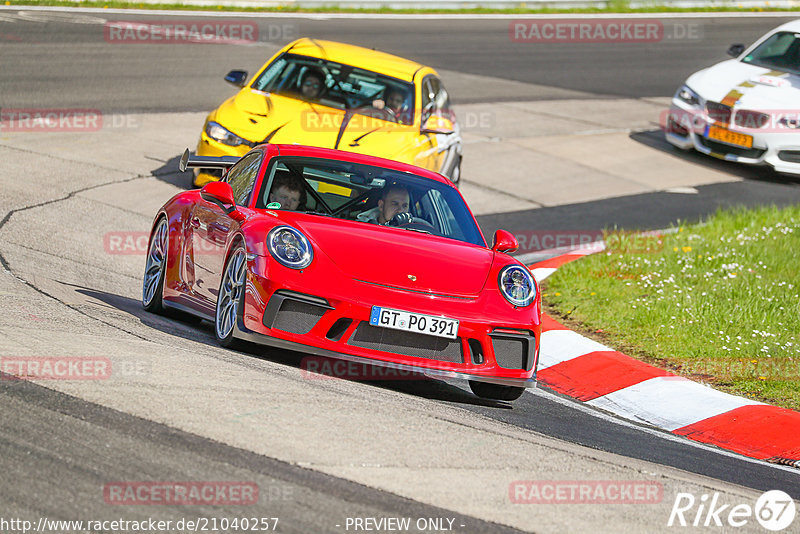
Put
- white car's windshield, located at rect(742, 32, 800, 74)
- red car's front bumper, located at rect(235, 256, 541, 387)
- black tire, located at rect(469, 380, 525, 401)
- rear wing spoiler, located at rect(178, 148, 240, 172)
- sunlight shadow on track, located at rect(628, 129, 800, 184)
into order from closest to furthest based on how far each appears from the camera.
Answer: red car's front bumper, located at rect(235, 256, 541, 387) → black tire, located at rect(469, 380, 525, 401) → rear wing spoiler, located at rect(178, 148, 240, 172) → sunlight shadow on track, located at rect(628, 129, 800, 184) → white car's windshield, located at rect(742, 32, 800, 74)

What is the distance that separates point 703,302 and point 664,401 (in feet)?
6.89

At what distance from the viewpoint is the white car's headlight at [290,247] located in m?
6.30

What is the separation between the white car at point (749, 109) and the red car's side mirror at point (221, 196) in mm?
11169

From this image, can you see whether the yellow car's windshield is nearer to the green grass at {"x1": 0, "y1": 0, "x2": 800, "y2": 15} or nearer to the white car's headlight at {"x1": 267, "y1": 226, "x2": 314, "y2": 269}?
the white car's headlight at {"x1": 267, "y1": 226, "x2": 314, "y2": 269}

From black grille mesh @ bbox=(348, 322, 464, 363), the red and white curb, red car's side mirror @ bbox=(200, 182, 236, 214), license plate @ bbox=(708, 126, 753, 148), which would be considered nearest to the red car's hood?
black grille mesh @ bbox=(348, 322, 464, 363)

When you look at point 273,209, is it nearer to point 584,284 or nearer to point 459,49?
point 584,284

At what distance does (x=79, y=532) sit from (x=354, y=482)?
112 centimetres

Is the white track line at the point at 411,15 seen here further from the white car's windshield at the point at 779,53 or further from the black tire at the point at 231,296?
the black tire at the point at 231,296

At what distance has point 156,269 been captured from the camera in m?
8.03

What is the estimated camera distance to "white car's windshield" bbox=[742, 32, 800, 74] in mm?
17594

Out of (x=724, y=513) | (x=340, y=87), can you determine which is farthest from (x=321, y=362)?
(x=340, y=87)

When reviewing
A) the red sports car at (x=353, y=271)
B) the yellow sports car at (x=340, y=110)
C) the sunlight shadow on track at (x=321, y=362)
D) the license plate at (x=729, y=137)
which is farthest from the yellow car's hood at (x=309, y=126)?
the license plate at (x=729, y=137)

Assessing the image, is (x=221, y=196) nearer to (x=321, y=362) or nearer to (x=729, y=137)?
(x=321, y=362)

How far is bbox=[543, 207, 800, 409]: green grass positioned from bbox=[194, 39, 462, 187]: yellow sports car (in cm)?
234
